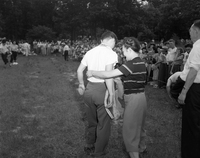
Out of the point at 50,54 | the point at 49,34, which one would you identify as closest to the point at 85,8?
the point at 49,34

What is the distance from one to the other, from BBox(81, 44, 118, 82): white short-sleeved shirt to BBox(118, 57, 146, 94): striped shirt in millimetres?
→ 632

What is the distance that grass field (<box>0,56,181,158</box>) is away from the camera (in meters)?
4.84

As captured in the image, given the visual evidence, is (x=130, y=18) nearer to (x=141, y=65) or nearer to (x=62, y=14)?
(x=62, y=14)

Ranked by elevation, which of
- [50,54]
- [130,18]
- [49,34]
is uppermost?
[130,18]

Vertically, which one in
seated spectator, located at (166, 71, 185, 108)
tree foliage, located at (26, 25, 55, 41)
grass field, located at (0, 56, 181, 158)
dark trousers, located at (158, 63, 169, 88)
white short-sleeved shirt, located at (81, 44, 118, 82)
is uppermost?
tree foliage, located at (26, 25, 55, 41)

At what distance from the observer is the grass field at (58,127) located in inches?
191

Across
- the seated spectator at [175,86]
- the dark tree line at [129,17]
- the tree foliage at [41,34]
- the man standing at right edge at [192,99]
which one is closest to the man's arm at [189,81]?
the man standing at right edge at [192,99]

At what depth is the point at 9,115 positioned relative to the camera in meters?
7.00

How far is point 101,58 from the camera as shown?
430 centimetres

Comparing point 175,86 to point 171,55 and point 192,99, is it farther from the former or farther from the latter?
point 171,55

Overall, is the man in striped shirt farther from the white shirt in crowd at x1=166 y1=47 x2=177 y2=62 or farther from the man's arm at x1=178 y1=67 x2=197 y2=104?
the white shirt in crowd at x1=166 y1=47 x2=177 y2=62

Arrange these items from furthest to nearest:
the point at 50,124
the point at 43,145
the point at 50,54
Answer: the point at 50,54 < the point at 50,124 < the point at 43,145

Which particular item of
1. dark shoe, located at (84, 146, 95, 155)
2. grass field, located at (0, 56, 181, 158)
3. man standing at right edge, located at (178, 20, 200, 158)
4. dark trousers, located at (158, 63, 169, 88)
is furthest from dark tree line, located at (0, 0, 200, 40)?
man standing at right edge, located at (178, 20, 200, 158)

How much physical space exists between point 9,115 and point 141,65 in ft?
15.1
